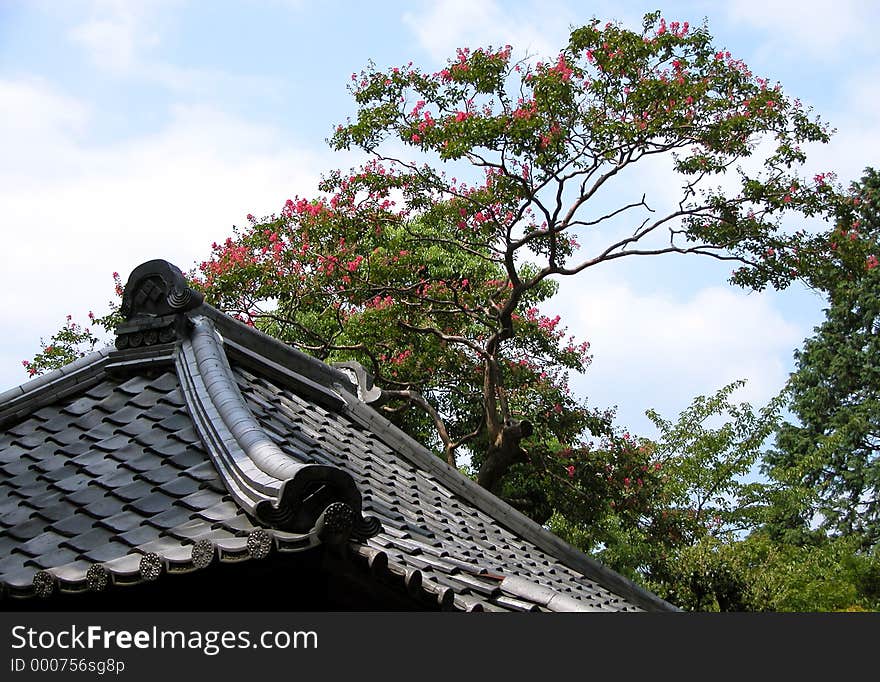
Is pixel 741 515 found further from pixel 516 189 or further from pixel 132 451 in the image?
pixel 132 451

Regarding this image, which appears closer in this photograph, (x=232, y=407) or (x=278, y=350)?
(x=232, y=407)

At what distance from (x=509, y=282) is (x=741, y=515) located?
895cm

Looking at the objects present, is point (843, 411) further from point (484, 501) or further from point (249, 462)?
point (249, 462)

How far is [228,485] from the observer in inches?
136

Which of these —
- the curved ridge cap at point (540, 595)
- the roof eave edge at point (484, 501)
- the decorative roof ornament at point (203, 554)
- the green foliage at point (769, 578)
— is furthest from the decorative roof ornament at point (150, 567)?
the green foliage at point (769, 578)

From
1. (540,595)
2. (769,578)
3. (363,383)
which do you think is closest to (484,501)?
(363,383)

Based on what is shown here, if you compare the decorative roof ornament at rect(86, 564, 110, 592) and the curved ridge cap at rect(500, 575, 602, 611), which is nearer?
the decorative roof ornament at rect(86, 564, 110, 592)

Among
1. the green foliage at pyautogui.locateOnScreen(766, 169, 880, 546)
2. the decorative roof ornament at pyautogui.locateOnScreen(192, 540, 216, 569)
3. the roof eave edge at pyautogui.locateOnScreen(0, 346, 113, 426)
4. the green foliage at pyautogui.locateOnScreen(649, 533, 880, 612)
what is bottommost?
the decorative roof ornament at pyautogui.locateOnScreen(192, 540, 216, 569)

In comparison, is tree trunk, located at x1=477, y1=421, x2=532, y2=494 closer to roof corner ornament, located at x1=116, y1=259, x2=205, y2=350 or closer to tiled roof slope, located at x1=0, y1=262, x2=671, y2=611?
tiled roof slope, located at x1=0, y1=262, x2=671, y2=611

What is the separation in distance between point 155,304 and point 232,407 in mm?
1132

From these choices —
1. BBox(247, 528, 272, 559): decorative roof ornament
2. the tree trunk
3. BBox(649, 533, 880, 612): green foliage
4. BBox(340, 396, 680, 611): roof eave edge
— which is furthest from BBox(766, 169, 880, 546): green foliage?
BBox(247, 528, 272, 559): decorative roof ornament

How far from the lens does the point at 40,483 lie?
13.3ft

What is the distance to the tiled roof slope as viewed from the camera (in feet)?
9.91

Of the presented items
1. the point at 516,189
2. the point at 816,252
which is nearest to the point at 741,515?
the point at 816,252
